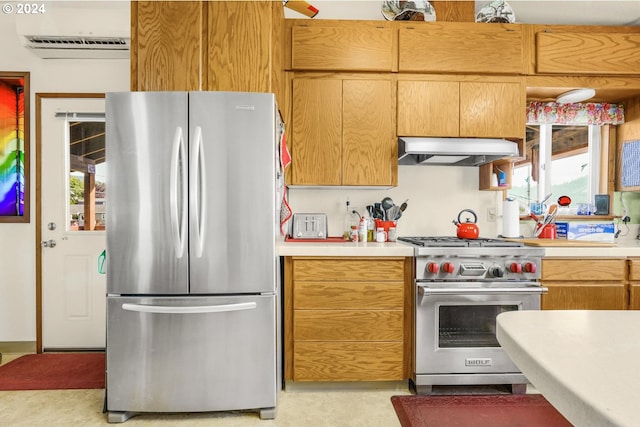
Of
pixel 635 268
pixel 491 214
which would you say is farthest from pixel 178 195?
pixel 635 268

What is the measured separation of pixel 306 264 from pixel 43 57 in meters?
2.74

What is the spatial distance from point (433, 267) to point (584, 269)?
1.01 m

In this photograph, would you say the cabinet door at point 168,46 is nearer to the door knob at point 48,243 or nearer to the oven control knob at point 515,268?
the door knob at point 48,243

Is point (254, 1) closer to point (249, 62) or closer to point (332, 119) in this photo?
point (249, 62)

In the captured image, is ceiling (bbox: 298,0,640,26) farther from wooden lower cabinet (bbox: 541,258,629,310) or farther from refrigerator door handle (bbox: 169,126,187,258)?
wooden lower cabinet (bbox: 541,258,629,310)

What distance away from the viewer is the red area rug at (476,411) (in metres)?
1.98

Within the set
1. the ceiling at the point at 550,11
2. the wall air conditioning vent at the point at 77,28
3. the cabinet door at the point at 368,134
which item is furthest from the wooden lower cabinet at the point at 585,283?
the wall air conditioning vent at the point at 77,28

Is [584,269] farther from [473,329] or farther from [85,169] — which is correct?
[85,169]

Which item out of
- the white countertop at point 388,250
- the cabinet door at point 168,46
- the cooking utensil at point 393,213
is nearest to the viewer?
the cabinet door at point 168,46

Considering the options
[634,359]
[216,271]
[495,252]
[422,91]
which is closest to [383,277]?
[495,252]

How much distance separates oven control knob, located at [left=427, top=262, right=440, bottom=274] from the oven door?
0.08 m

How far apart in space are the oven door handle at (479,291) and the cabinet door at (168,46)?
1800 millimetres

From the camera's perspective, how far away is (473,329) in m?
2.33

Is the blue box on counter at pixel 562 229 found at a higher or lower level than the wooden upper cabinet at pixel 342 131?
lower
